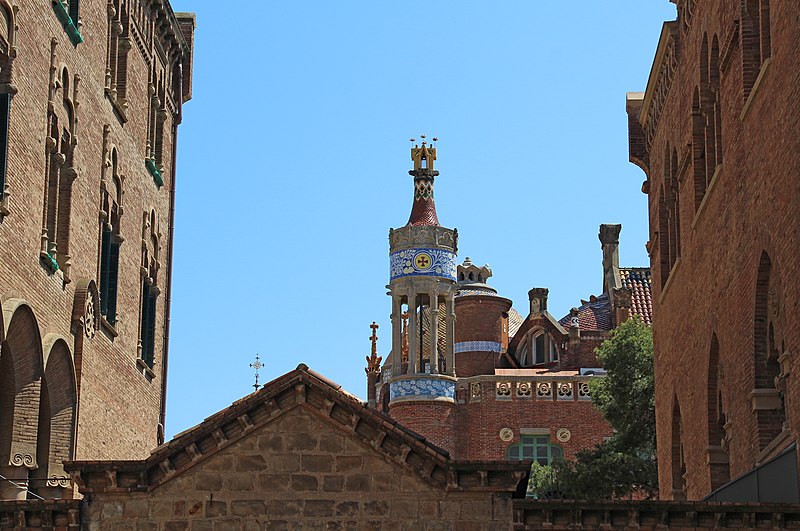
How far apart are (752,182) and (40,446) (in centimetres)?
1396

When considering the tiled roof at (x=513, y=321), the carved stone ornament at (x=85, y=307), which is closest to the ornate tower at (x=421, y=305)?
the tiled roof at (x=513, y=321)

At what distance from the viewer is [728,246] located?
2744 cm

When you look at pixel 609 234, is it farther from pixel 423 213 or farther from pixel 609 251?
pixel 423 213

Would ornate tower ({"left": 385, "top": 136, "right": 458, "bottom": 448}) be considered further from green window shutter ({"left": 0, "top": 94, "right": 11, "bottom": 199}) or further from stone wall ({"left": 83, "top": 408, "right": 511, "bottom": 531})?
stone wall ({"left": 83, "top": 408, "right": 511, "bottom": 531})

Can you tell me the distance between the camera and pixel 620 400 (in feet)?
157

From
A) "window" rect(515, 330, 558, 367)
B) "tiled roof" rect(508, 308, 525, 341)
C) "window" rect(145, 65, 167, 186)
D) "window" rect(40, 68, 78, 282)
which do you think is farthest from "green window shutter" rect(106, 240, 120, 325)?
"tiled roof" rect(508, 308, 525, 341)

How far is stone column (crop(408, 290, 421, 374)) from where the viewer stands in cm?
6450

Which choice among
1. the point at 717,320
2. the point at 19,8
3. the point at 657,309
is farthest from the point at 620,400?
the point at 19,8

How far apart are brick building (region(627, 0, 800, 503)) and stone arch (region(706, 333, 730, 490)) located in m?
0.02

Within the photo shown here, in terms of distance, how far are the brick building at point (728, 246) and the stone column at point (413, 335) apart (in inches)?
1022

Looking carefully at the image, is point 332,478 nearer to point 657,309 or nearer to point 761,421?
point 761,421

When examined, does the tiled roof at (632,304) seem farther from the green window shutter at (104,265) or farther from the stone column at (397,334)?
the green window shutter at (104,265)

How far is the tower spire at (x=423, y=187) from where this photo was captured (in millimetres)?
66062

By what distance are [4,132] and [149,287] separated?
13.8 metres
